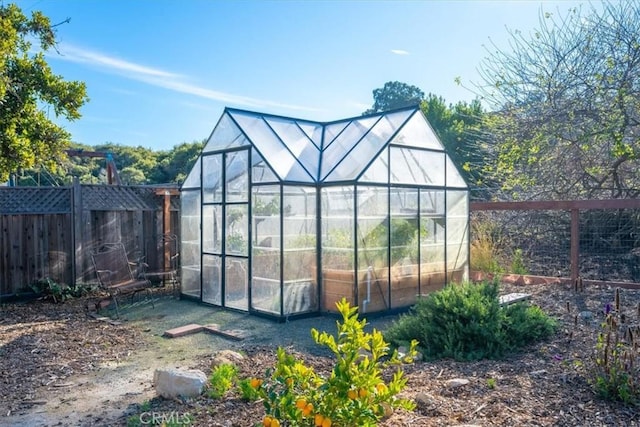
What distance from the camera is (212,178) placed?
7.12 m

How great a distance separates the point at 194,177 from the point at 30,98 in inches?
95.6

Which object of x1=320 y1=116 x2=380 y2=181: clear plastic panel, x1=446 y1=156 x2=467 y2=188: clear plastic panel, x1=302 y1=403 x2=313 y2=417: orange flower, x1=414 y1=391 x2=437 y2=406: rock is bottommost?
x1=414 y1=391 x2=437 y2=406: rock

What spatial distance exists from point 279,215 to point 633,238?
17.2 feet

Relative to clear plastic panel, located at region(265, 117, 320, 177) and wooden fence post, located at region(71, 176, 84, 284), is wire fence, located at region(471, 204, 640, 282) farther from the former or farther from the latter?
wooden fence post, located at region(71, 176, 84, 284)

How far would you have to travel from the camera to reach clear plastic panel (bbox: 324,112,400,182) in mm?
6279

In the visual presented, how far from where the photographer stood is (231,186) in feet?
22.3

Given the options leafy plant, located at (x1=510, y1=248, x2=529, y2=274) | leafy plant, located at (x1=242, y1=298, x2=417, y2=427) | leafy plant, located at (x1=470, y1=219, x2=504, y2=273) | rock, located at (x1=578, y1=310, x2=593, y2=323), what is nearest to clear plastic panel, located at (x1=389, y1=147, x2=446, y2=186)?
leafy plant, located at (x1=470, y1=219, x2=504, y2=273)

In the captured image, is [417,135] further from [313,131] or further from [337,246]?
[337,246]

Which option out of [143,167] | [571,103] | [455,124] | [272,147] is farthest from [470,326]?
[143,167]

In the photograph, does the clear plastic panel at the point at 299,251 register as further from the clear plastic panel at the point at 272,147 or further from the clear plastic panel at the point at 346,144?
the clear plastic panel at the point at 346,144

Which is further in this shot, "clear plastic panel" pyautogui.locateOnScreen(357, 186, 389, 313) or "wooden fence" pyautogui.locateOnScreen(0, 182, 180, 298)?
"wooden fence" pyautogui.locateOnScreen(0, 182, 180, 298)

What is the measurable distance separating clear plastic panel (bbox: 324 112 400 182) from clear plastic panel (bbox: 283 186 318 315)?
1.45ft

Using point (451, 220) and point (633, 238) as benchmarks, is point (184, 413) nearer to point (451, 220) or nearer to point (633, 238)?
point (451, 220)

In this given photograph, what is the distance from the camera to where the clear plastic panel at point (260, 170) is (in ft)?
20.5
